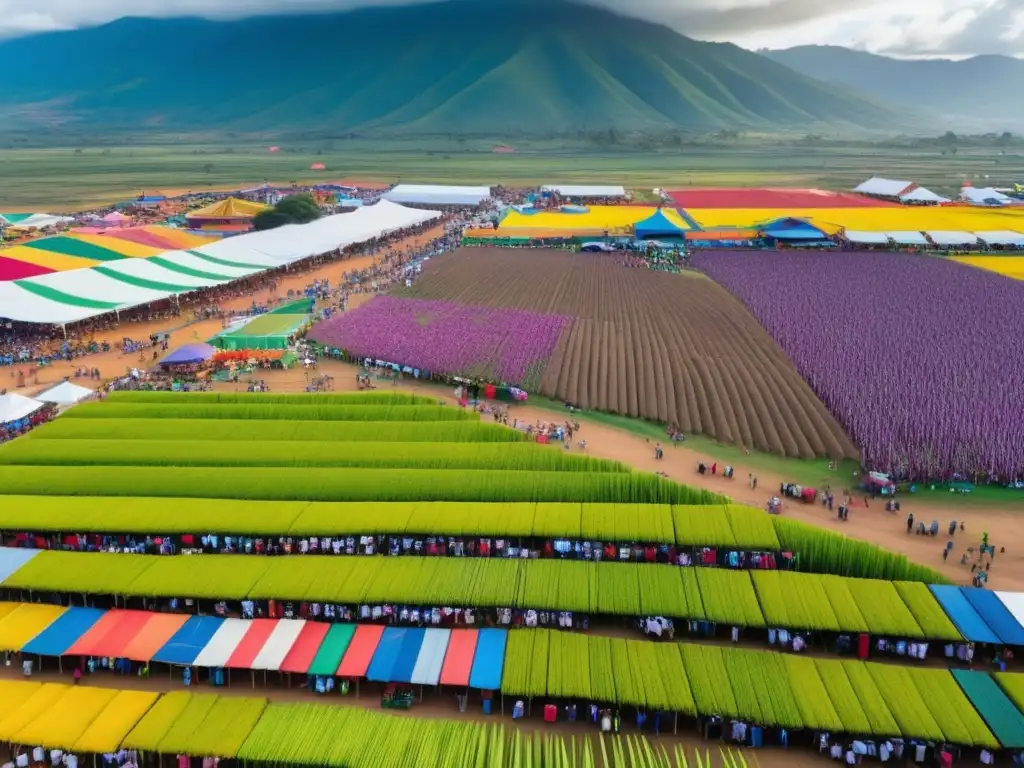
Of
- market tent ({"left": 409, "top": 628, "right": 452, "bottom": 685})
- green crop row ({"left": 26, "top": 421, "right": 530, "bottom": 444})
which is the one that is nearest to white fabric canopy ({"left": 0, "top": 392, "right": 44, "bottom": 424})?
green crop row ({"left": 26, "top": 421, "right": 530, "bottom": 444})

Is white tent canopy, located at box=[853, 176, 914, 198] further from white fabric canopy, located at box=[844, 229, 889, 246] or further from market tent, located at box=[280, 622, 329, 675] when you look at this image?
market tent, located at box=[280, 622, 329, 675]

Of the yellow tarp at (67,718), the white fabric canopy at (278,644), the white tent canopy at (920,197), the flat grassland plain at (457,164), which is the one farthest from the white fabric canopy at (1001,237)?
the yellow tarp at (67,718)

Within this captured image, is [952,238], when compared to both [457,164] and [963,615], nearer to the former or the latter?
[963,615]

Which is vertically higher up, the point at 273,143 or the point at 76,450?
the point at 273,143

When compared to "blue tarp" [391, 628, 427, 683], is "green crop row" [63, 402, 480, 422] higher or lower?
higher

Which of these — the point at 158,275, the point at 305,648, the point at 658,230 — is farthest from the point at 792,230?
the point at 305,648

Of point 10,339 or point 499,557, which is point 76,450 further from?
point 10,339

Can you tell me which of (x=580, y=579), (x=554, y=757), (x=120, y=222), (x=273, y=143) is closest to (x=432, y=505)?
(x=580, y=579)
